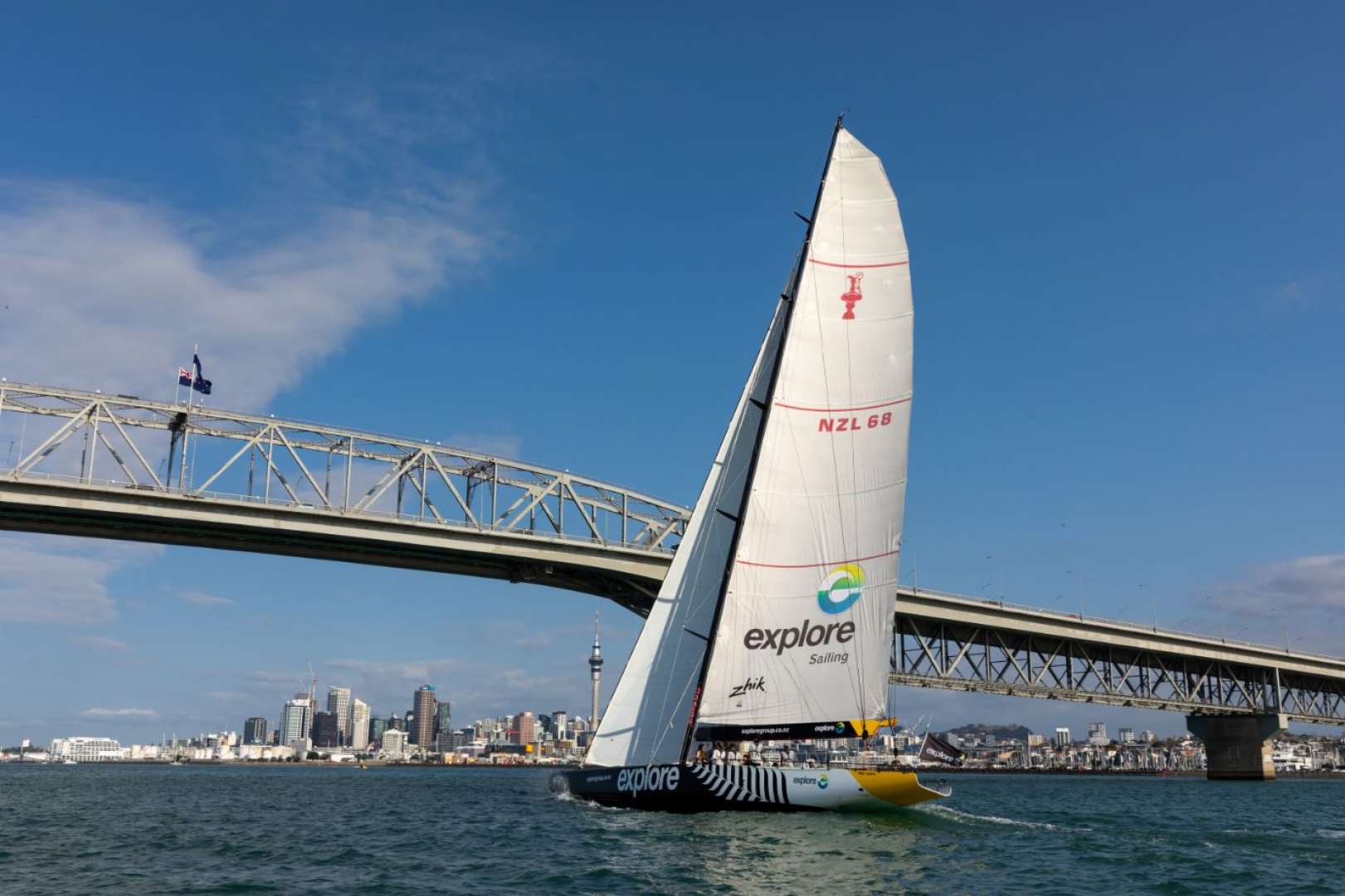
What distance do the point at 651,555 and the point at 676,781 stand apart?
46.1m

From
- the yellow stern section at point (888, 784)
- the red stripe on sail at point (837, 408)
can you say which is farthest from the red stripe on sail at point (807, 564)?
the yellow stern section at point (888, 784)

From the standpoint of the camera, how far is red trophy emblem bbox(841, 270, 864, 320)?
104 ft

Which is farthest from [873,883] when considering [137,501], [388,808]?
[137,501]

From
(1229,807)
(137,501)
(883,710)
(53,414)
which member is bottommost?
(1229,807)

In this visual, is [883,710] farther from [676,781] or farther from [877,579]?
[676,781]

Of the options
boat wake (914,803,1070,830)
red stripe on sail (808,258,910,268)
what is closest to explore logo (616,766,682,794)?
boat wake (914,803,1070,830)

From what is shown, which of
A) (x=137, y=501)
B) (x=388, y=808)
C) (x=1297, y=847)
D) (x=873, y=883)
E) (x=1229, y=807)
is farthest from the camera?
(x=137, y=501)

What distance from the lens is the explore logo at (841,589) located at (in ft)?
104

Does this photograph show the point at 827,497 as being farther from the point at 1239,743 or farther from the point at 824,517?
the point at 1239,743

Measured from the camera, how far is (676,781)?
30.7 meters

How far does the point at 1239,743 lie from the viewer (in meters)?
104

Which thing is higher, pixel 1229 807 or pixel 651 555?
pixel 651 555

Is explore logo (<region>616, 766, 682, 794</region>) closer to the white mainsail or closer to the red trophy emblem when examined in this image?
the white mainsail

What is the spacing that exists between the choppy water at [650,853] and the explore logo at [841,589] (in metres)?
5.69
